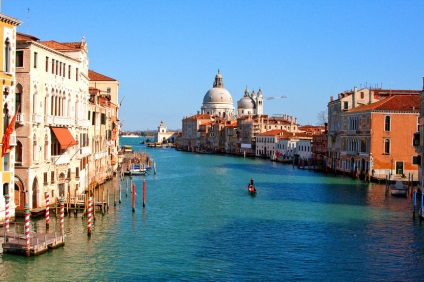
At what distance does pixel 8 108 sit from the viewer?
14.4 m

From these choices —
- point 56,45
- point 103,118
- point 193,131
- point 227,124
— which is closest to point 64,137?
point 56,45

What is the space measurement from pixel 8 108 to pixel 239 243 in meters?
6.25

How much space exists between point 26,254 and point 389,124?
2369cm

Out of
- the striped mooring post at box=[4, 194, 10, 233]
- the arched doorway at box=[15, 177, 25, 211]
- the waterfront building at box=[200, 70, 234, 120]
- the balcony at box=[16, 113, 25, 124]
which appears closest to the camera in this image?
the striped mooring post at box=[4, 194, 10, 233]

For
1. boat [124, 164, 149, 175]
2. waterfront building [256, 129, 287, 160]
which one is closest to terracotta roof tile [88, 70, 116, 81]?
boat [124, 164, 149, 175]

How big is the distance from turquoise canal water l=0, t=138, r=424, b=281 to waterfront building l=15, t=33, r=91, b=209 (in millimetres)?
1438

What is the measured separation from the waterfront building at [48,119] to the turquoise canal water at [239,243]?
1.44 metres

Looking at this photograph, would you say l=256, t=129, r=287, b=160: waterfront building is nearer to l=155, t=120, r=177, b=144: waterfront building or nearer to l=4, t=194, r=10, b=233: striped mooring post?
l=4, t=194, r=10, b=233: striped mooring post

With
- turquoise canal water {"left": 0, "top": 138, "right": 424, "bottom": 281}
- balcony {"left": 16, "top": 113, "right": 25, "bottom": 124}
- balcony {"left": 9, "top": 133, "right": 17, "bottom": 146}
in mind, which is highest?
balcony {"left": 16, "top": 113, "right": 25, "bottom": 124}

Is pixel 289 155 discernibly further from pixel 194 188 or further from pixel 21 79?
pixel 21 79

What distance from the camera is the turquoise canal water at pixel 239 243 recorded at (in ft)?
37.7

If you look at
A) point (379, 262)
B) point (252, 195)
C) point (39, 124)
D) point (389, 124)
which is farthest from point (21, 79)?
point (389, 124)

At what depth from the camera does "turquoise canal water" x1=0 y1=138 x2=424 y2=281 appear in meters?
11.5

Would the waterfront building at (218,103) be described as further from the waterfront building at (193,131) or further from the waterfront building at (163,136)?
the waterfront building at (163,136)
